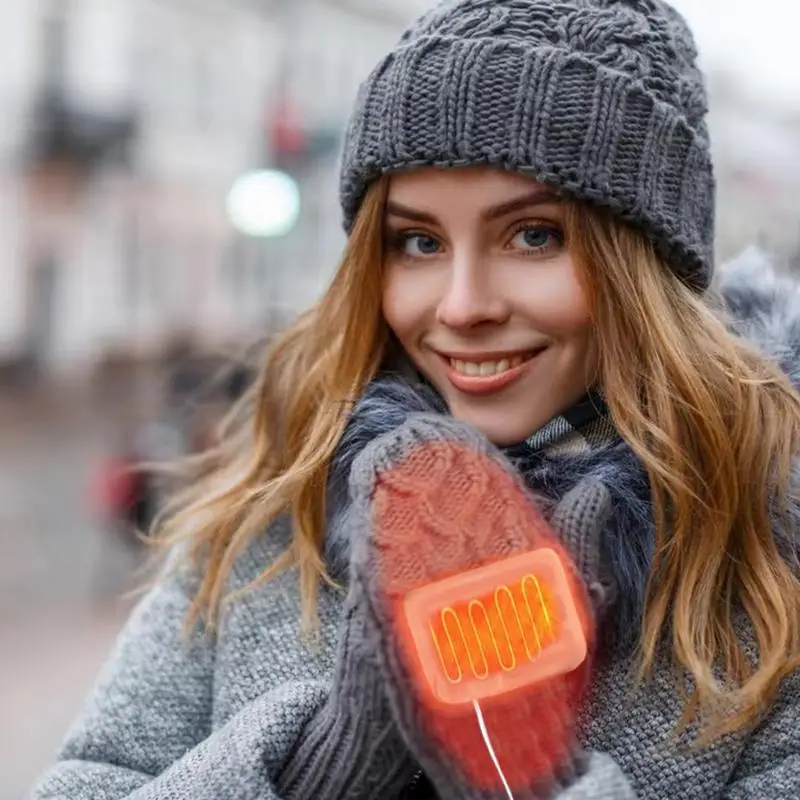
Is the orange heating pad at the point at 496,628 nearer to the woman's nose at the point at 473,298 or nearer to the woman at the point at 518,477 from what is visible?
the woman at the point at 518,477

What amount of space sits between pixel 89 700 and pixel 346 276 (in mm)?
757

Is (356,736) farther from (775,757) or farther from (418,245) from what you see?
(418,245)

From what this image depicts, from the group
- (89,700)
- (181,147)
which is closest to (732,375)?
(89,700)

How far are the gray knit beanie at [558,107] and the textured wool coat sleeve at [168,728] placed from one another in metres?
0.73

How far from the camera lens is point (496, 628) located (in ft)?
4.46

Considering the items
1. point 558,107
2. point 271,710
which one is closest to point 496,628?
point 271,710

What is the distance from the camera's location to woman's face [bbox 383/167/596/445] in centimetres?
153

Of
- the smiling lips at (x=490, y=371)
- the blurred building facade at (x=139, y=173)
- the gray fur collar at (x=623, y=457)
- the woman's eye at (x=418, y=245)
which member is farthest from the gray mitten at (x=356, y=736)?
the blurred building facade at (x=139, y=173)

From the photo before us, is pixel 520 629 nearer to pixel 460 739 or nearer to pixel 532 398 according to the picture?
pixel 460 739

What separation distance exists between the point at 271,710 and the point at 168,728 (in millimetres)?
310

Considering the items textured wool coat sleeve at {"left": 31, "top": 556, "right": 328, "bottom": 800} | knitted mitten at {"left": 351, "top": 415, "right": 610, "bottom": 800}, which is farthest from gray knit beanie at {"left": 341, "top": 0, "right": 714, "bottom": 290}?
textured wool coat sleeve at {"left": 31, "top": 556, "right": 328, "bottom": 800}

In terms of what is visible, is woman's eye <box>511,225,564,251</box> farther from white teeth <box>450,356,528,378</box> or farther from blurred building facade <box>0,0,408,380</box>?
blurred building facade <box>0,0,408,380</box>

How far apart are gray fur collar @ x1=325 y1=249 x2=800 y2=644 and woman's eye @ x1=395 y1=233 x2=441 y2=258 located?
0.19m

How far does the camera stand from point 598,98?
1527 millimetres
